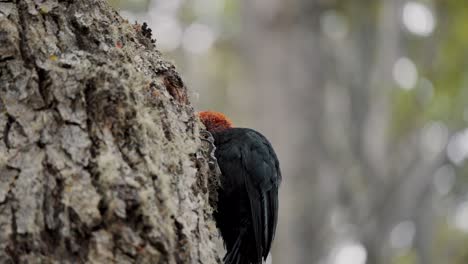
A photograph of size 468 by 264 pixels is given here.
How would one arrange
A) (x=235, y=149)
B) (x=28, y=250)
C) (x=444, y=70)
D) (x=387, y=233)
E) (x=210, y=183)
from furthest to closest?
(x=444, y=70)
(x=387, y=233)
(x=235, y=149)
(x=210, y=183)
(x=28, y=250)

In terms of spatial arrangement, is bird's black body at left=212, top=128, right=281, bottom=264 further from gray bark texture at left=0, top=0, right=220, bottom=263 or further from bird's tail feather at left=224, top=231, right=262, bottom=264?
gray bark texture at left=0, top=0, right=220, bottom=263

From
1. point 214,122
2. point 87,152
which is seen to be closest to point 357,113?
point 214,122

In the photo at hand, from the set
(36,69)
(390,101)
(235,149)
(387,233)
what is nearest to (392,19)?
(390,101)

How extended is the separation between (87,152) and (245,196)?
1812 millimetres

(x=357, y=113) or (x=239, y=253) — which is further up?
(x=357, y=113)

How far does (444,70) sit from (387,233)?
3.16 meters

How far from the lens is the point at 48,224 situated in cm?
229

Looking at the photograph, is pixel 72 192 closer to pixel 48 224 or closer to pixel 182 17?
pixel 48 224

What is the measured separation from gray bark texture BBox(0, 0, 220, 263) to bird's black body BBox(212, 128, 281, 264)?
1066 millimetres

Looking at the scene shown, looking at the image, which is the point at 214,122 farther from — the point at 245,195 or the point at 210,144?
the point at 245,195

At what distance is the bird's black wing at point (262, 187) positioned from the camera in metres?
4.08

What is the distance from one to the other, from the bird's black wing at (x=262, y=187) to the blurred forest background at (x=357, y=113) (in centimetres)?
442

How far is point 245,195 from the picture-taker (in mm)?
4156

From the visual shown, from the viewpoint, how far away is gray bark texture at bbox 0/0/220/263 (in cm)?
230
